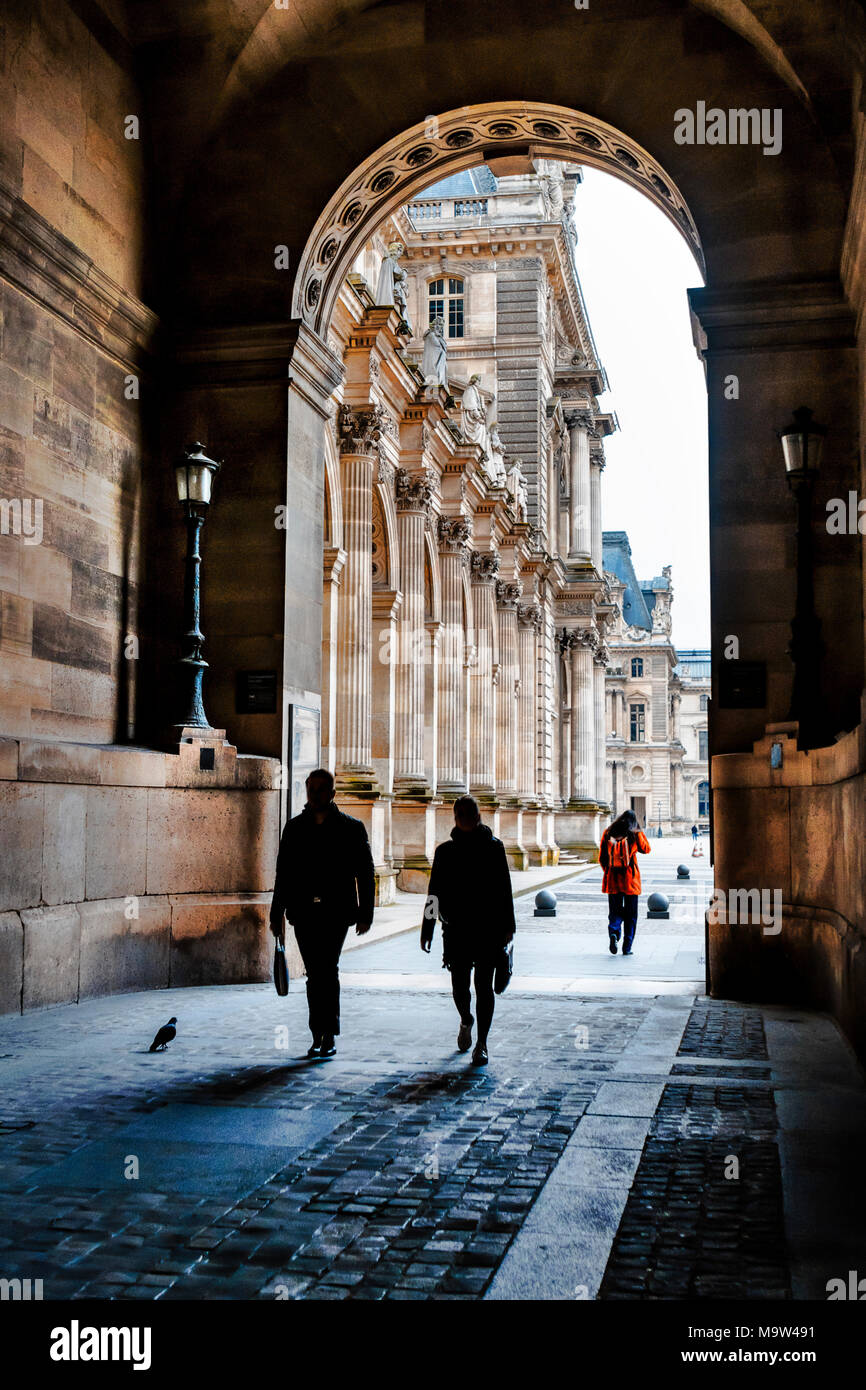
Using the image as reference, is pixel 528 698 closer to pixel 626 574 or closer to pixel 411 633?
pixel 411 633

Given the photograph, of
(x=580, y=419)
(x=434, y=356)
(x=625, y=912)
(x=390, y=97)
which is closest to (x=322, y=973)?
(x=625, y=912)

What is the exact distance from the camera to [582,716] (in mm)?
54281

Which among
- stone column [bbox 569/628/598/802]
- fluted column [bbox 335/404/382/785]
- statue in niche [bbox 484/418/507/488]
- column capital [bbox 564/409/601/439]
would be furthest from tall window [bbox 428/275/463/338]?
fluted column [bbox 335/404/382/785]

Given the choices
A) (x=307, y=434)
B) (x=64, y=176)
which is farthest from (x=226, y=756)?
(x=64, y=176)

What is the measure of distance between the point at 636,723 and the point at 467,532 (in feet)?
297

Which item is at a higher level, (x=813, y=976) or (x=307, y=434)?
(x=307, y=434)

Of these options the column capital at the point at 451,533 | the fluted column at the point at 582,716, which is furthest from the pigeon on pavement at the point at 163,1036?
the fluted column at the point at 582,716

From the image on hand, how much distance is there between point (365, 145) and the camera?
44.4 ft

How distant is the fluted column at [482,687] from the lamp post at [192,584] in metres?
24.0

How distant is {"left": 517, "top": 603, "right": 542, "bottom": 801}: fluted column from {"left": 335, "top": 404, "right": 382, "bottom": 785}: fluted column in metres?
19.9

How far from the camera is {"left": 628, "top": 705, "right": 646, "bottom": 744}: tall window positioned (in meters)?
121

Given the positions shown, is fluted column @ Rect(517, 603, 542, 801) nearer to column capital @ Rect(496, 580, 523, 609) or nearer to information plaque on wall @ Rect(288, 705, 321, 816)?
column capital @ Rect(496, 580, 523, 609)
